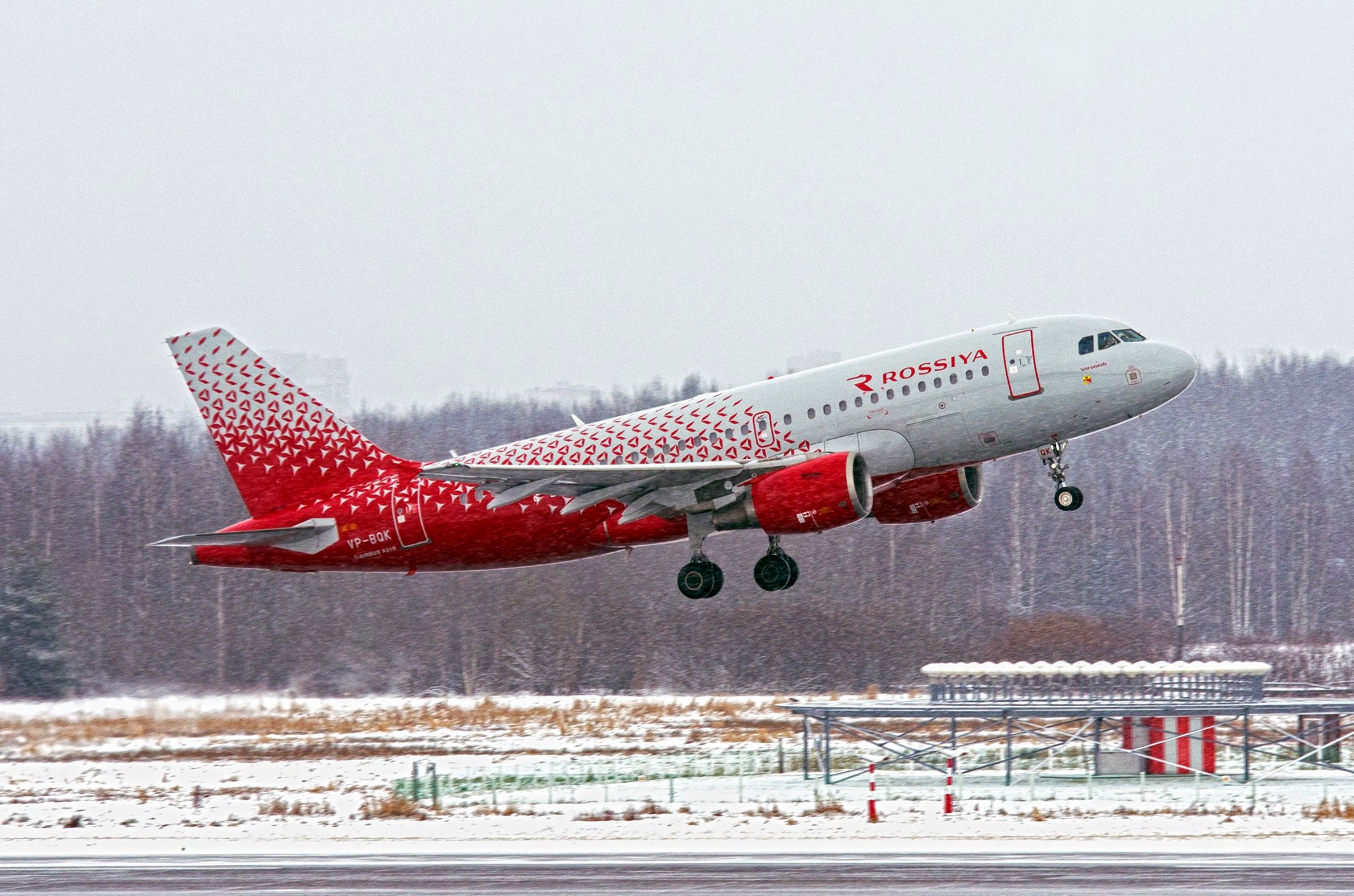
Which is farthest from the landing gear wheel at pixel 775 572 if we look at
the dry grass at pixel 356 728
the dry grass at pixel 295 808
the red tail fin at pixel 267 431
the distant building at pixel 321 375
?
the distant building at pixel 321 375

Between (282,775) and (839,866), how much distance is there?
1906 centimetres

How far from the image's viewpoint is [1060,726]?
136 feet

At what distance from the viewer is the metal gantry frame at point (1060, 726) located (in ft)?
121

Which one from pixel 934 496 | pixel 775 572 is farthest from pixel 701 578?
pixel 934 496

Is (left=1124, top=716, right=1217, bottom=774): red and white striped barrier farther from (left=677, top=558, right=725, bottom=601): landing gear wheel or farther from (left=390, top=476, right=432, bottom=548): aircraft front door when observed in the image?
(left=390, top=476, right=432, bottom=548): aircraft front door

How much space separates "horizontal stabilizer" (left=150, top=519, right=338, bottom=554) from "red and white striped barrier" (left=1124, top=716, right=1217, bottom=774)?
1883 centimetres

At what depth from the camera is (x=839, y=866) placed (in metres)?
25.0

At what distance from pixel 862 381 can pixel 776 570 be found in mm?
4389

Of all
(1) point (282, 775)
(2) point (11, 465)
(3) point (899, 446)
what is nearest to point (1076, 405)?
(3) point (899, 446)

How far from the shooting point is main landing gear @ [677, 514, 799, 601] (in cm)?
3475

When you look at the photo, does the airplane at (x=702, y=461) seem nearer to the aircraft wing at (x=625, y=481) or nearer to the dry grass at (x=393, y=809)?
the aircraft wing at (x=625, y=481)

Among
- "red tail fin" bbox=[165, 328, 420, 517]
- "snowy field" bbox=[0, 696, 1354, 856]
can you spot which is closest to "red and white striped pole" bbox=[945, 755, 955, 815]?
"snowy field" bbox=[0, 696, 1354, 856]

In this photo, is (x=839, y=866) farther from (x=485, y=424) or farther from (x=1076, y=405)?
(x=485, y=424)

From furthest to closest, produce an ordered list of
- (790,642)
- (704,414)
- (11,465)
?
(11,465), (790,642), (704,414)
